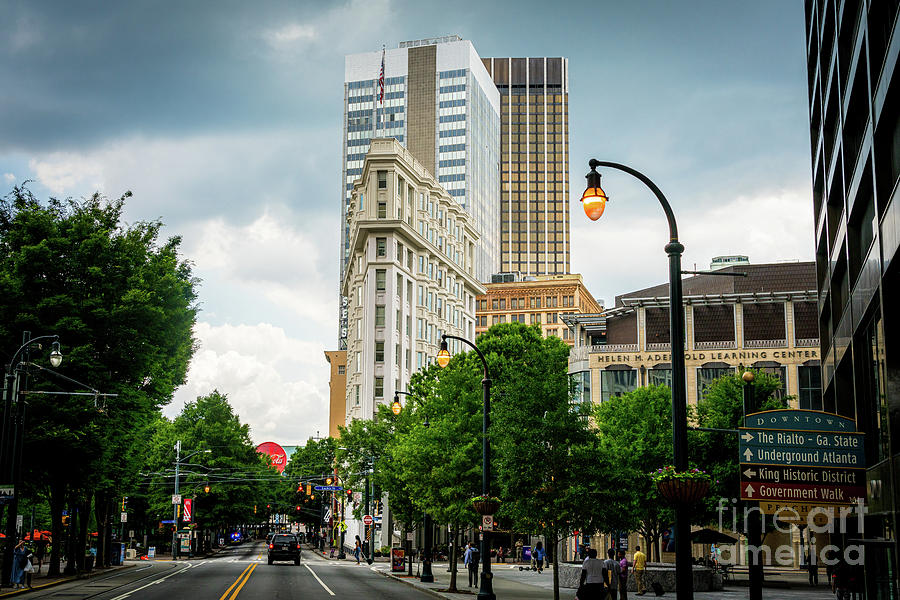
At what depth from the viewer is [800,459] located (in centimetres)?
1199

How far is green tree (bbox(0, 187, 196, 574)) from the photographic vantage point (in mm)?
34781

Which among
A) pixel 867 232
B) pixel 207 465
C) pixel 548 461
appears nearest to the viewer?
pixel 867 232

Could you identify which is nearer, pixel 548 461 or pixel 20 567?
pixel 548 461

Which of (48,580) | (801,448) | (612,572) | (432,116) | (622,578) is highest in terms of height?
(432,116)

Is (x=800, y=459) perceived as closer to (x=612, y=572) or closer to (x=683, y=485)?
(x=683, y=485)

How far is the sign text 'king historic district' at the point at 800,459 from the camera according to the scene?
38.7 feet

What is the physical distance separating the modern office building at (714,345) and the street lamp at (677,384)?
55220 mm

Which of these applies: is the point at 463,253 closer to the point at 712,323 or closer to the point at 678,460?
the point at 712,323

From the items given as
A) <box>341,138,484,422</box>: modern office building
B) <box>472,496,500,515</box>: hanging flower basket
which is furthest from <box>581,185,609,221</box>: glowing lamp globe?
<box>341,138,484,422</box>: modern office building

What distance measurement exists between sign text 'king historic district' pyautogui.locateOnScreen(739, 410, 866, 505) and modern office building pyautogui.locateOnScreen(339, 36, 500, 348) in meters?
146

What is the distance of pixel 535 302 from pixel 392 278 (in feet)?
194

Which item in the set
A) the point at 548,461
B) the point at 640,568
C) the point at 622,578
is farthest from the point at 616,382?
the point at 548,461

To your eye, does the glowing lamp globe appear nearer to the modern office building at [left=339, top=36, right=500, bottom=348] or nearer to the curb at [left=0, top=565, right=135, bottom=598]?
the curb at [left=0, top=565, right=135, bottom=598]

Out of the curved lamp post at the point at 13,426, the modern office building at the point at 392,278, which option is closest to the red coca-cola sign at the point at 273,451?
the modern office building at the point at 392,278
